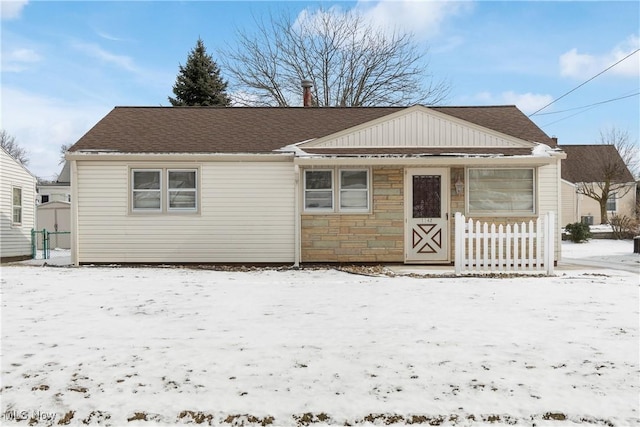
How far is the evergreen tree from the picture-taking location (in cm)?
3147

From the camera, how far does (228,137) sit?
42.2 feet

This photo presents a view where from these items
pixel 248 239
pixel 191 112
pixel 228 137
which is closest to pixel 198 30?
pixel 191 112

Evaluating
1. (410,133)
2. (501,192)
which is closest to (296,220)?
(410,133)

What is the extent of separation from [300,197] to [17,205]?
36.3 ft

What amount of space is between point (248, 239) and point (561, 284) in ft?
23.1

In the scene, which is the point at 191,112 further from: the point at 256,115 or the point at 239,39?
the point at 239,39

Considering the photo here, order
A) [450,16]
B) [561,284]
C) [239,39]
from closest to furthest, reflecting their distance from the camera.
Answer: [561,284], [450,16], [239,39]

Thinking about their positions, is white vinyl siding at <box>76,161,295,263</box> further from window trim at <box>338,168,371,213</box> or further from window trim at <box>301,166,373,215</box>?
window trim at <box>338,168,371,213</box>

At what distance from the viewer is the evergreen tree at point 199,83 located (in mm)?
A: 31469

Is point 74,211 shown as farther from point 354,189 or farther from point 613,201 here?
point 613,201

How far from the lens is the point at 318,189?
12109 mm

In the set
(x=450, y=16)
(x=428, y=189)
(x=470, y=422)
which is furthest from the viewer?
(x=450, y=16)

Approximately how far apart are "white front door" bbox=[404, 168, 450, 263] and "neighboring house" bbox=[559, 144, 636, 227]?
26617 mm

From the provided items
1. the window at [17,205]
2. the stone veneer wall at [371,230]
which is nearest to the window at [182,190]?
the stone veneer wall at [371,230]
